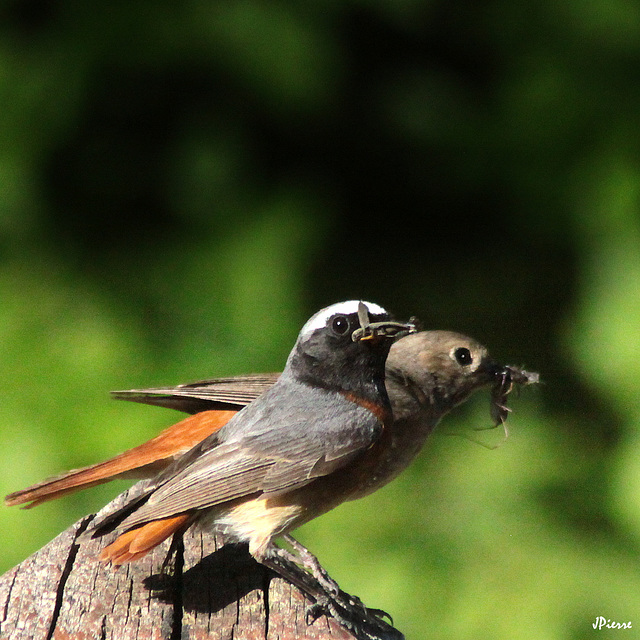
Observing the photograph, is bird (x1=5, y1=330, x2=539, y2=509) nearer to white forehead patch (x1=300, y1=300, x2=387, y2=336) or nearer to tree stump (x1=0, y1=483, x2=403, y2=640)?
tree stump (x1=0, y1=483, x2=403, y2=640)

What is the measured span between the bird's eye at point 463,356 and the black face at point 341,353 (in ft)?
3.08

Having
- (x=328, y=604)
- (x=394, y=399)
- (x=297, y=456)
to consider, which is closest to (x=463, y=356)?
(x=394, y=399)

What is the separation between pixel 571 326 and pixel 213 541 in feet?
8.18

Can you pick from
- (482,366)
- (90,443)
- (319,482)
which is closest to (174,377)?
(90,443)

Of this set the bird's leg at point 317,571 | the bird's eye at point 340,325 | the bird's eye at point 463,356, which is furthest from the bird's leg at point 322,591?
the bird's eye at point 463,356

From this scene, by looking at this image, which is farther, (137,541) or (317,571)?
(317,571)

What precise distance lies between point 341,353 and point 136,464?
731mm

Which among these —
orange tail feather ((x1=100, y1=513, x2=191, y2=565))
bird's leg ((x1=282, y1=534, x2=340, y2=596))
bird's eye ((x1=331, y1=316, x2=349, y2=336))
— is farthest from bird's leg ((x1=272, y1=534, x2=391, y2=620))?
bird's eye ((x1=331, y1=316, x2=349, y2=336))

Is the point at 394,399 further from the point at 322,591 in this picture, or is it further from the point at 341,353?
the point at 322,591

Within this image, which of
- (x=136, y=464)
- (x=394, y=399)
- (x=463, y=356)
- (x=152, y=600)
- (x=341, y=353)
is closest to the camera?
(x=152, y=600)

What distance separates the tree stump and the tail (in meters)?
0.20

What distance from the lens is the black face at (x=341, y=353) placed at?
2.87 meters

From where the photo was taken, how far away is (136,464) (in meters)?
3.06

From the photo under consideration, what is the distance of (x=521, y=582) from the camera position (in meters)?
4.17
